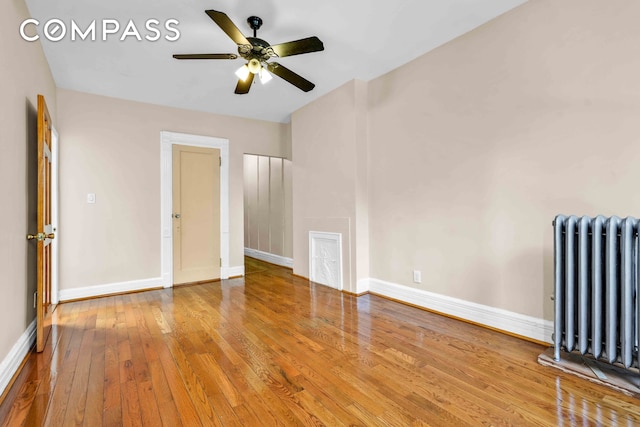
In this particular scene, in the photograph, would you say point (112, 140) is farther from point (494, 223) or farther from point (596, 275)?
point (596, 275)

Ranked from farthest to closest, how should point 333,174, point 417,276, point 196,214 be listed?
point 196,214, point 333,174, point 417,276

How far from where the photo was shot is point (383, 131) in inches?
149

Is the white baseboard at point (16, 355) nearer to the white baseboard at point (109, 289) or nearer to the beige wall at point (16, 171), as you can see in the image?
the beige wall at point (16, 171)

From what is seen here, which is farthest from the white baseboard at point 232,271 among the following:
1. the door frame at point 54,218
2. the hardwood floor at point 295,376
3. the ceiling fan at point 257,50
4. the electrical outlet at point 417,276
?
the ceiling fan at point 257,50

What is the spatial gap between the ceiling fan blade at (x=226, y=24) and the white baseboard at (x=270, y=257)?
4.08 m

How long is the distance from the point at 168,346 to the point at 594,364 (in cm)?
313

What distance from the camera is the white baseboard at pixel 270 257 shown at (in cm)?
585

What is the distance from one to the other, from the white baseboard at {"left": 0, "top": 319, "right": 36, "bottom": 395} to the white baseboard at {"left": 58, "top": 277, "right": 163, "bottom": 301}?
4.73 ft

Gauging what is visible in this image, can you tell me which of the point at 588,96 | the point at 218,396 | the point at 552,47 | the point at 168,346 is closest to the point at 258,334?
the point at 168,346

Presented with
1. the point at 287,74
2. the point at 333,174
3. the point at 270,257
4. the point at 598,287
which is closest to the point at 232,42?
the point at 287,74

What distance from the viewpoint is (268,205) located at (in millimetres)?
6375

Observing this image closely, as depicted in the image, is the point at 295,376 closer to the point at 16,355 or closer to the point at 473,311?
the point at 473,311

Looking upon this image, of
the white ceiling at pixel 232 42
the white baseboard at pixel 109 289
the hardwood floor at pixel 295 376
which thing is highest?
the white ceiling at pixel 232 42

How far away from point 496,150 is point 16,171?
12.5 ft
